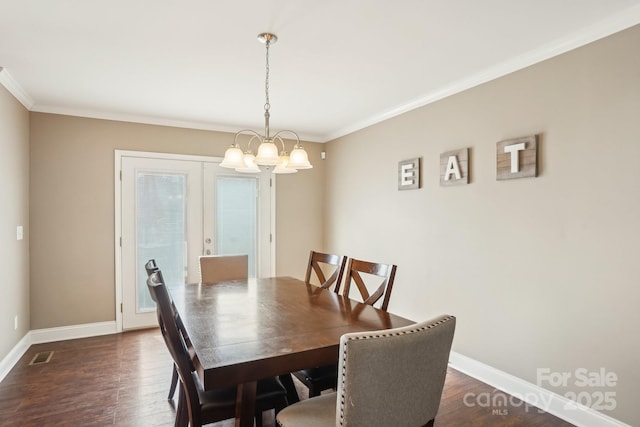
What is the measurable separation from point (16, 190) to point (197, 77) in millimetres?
1981

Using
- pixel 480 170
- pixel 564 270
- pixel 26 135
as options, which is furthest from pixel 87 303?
pixel 564 270

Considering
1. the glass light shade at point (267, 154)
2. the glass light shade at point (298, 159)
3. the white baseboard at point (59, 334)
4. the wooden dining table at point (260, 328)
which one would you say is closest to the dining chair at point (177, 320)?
the wooden dining table at point (260, 328)

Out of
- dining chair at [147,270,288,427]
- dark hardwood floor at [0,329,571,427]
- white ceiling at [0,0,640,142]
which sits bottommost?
dark hardwood floor at [0,329,571,427]

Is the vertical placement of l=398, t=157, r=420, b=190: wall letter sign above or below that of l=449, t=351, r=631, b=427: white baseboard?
above

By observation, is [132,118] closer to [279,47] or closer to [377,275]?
[279,47]

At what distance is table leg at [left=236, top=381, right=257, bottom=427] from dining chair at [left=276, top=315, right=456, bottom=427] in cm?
40

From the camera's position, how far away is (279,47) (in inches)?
95.2

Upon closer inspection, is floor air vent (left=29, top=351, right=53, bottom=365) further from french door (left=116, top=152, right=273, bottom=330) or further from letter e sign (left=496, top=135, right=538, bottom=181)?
letter e sign (left=496, top=135, right=538, bottom=181)

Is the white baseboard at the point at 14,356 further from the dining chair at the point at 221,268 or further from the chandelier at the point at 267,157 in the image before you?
the chandelier at the point at 267,157

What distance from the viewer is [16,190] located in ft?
10.6

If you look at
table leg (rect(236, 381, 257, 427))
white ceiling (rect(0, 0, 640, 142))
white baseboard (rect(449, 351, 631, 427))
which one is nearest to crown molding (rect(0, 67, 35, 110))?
white ceiling (rect(0, 0, 640, 142))

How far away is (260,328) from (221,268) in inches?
66.0

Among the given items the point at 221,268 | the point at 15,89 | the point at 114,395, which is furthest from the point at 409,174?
the point at 15,89

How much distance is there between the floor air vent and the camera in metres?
3.14
